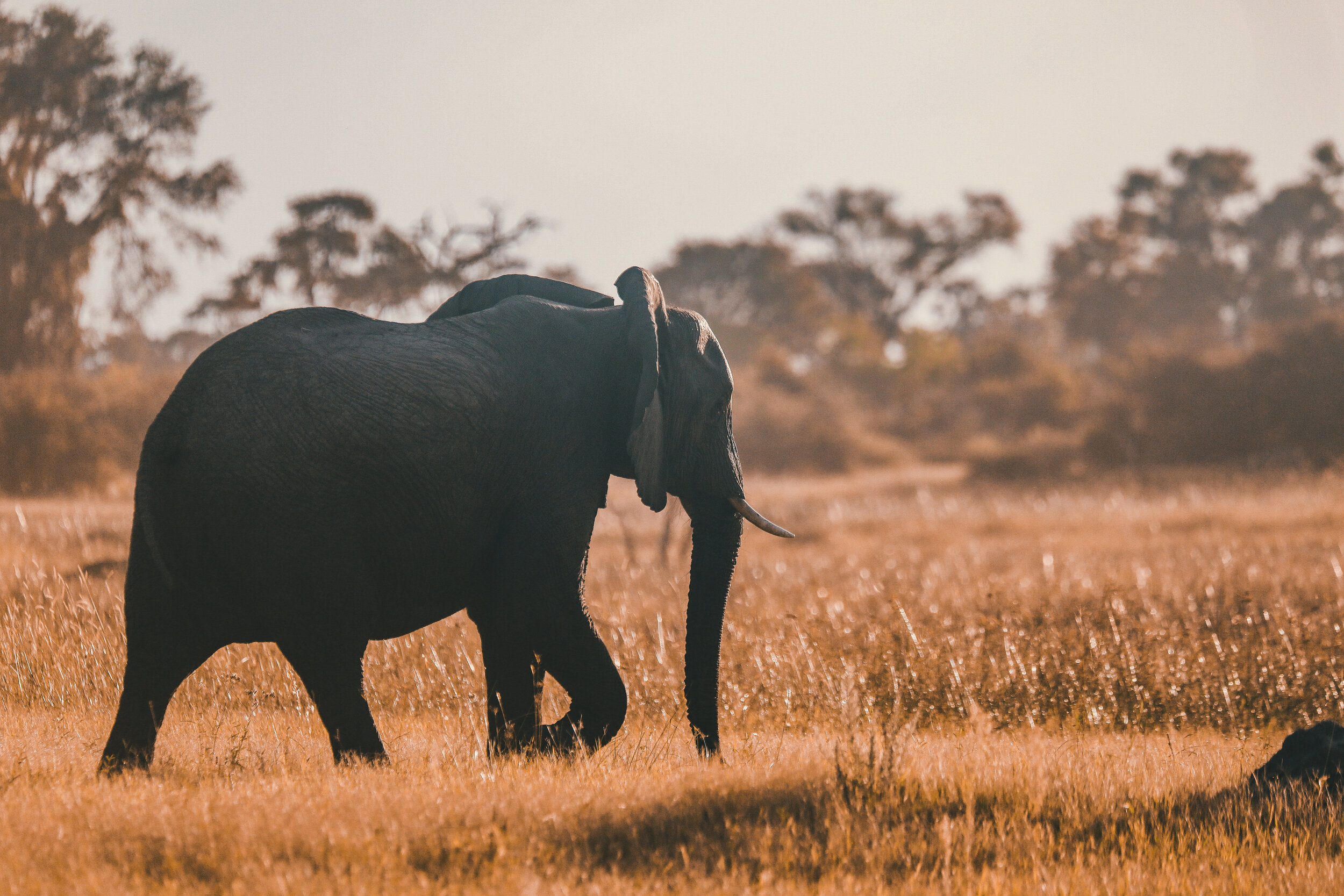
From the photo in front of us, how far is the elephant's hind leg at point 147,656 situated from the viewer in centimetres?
447

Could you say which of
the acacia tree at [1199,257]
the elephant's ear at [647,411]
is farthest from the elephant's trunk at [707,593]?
the acacia tree at [1199,257]

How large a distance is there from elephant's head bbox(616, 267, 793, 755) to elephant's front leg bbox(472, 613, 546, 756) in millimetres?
713

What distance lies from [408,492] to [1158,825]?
3.10 m

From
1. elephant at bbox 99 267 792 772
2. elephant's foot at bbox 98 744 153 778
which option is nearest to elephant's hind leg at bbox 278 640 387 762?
elephant at bbox 99 267 792 772

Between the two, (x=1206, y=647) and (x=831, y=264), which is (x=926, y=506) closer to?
(x=1206, y=647)

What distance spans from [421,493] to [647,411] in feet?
3.37

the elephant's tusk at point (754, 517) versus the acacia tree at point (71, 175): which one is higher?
the acacia tree at point (71, 175)

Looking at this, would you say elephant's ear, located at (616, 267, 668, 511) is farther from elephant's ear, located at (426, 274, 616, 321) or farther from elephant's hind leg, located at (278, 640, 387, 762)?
elephant's hind leg, located at (278, 640, 387, 762)

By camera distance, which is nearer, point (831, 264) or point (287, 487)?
point (287, 487)

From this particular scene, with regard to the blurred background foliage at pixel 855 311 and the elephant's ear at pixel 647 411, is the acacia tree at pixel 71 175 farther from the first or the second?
the elephant's ear at pixel 647 411

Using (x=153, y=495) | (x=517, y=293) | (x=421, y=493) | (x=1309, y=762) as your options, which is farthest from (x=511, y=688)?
(x=1309, y=762)

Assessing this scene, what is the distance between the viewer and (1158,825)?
4234 millimetres

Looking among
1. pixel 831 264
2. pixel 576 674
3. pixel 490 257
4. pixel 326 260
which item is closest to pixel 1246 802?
pixel 576 674

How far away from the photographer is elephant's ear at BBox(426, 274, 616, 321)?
5.54 m
